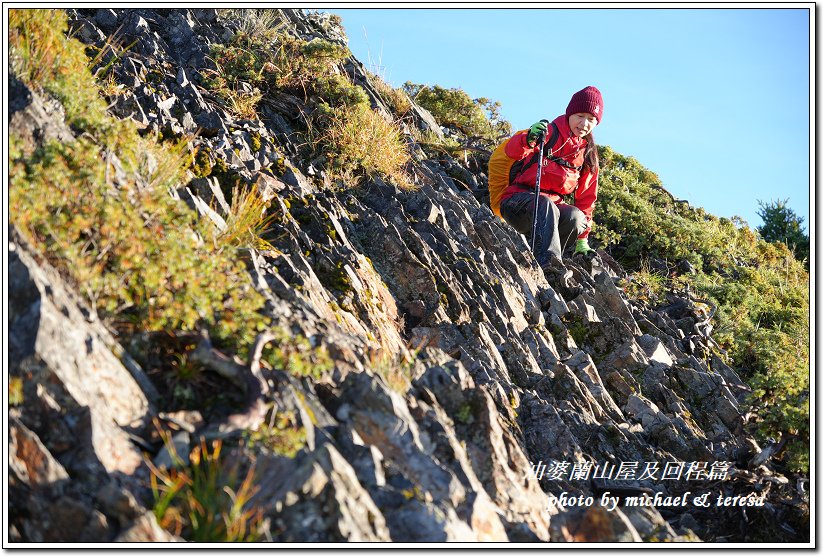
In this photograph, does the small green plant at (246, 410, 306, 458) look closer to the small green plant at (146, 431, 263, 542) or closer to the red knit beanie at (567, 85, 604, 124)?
the small green plant at (146, 431, 263, 542)

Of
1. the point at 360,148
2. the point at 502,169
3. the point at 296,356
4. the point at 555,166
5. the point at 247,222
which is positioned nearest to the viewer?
the point at 296,356

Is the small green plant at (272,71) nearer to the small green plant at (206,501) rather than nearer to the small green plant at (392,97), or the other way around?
the small green plant at (392,97)

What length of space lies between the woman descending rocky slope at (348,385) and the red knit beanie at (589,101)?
2.14 metres

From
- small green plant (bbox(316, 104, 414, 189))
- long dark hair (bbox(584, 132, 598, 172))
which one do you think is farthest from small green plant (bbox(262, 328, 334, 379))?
long dark hair (bbox(584, 132, 598, 172))

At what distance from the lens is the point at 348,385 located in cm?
527

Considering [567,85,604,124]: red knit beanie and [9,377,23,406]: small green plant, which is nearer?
[9,377,23,406]: small green plant

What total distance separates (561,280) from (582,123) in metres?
2.38

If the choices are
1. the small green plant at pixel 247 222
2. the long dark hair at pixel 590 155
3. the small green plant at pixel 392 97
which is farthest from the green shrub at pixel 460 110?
the small green plant at pixel 247 222

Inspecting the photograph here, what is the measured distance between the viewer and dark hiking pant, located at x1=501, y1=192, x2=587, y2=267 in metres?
11.4

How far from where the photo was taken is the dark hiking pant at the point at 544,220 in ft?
37.3

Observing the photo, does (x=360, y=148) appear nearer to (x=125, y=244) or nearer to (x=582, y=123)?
Result: (x=582, y=123)

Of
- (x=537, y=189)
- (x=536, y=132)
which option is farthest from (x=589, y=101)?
(x=537, y=189)

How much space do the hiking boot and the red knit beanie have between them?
225 cm

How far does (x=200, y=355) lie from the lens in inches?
194
